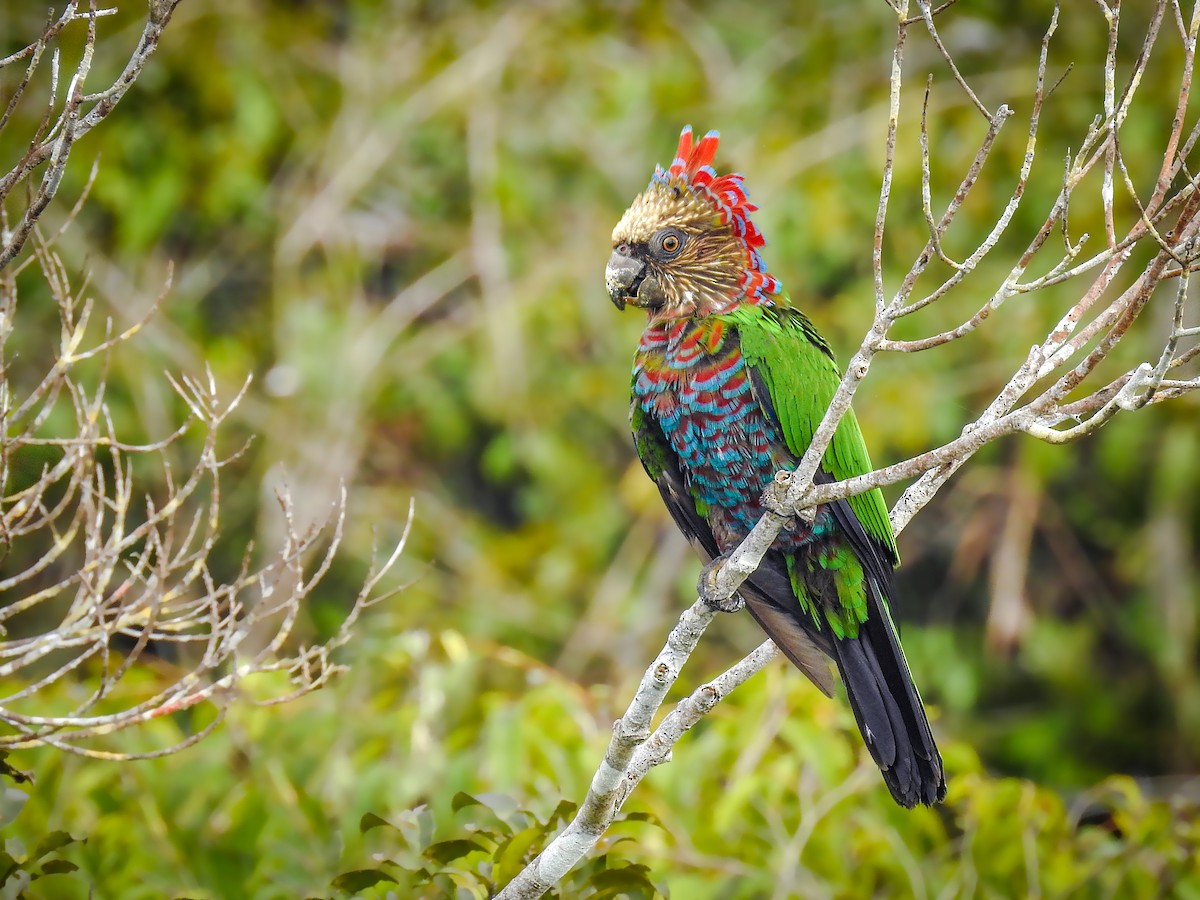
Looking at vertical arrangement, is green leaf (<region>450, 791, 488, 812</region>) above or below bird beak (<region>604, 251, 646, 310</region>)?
below

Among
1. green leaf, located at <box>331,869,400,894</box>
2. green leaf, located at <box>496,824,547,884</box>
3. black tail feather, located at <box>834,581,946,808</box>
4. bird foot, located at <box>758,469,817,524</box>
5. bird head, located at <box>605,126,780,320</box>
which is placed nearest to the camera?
bird foot, located at <box>758,469,817,524</box>

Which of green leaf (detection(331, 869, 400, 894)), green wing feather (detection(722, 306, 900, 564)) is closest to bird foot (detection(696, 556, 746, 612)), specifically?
green wing feather (detection(722, 306, 900, 564))

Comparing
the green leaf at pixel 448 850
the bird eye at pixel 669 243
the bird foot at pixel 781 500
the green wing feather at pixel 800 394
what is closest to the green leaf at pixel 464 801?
the green leaf at pixel 448 850

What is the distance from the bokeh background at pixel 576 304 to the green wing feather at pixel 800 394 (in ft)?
8.57

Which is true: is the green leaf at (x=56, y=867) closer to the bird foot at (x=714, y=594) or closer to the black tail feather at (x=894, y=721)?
the bird foot at (x=714, y=594)

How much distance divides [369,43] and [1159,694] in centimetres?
570

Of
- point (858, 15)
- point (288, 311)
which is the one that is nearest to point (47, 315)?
point (288, 311)

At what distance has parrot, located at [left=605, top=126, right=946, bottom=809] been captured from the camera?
2.82 m

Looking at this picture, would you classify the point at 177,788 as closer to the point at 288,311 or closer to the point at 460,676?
the point at 460,676

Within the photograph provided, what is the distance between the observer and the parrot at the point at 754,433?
2.82m

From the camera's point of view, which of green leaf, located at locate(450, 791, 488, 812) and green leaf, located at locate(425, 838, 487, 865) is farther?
green leaf, located at locate(450, 791, 488, 812)

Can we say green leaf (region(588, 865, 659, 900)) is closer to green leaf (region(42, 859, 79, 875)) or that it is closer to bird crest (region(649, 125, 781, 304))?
green leaf (region(42, 859, 79, 875))

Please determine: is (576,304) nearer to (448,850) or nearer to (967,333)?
(448,850)

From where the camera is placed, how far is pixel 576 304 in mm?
6469
